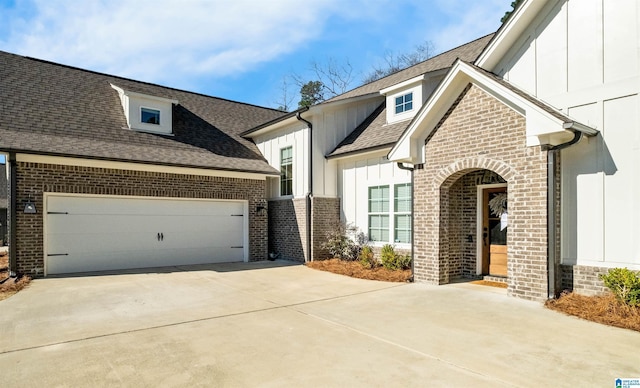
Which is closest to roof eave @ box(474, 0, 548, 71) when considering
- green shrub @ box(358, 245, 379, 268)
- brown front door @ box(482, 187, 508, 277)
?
brown front door @ box(482, 187, 508, 277)

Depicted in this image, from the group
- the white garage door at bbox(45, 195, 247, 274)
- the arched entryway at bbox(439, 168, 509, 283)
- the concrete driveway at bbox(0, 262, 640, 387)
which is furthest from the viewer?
the white garage door at bbox(45, 195, 247, 274)

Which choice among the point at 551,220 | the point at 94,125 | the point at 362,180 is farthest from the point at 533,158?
the point at 94,125

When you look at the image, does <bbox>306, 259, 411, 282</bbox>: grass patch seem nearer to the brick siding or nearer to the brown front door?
the brick siding

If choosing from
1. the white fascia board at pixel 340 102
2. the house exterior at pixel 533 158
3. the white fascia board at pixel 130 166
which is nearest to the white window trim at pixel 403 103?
the white fascia board at pixel 340 102

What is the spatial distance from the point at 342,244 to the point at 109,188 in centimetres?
706

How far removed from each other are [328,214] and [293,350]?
8241 mm

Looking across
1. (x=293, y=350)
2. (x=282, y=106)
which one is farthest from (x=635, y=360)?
(x=282, y=106)

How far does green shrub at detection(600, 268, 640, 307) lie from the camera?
5926 millimetres

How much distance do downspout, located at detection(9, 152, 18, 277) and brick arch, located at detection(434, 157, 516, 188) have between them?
10.2m

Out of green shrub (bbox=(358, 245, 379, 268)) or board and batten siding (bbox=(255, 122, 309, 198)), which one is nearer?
green shrub (bbox=(358, 245, 379, 268))

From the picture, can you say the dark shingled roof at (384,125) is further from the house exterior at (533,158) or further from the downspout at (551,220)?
the downspout at (551,220)

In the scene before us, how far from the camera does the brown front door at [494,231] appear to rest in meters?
8.93

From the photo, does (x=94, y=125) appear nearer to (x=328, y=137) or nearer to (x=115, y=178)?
(x=115, y=178)

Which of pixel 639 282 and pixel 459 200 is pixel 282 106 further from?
pixel 639 282
